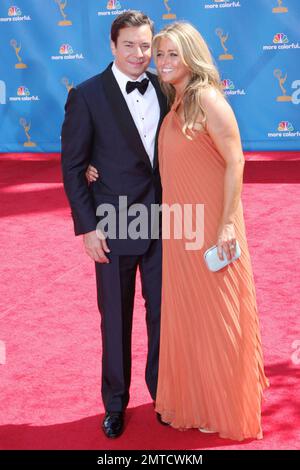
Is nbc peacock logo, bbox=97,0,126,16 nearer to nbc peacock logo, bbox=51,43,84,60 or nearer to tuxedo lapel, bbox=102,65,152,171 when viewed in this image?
nbc peacock logo, bbox=51,43,84,60

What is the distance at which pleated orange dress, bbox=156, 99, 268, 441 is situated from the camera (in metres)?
3.03

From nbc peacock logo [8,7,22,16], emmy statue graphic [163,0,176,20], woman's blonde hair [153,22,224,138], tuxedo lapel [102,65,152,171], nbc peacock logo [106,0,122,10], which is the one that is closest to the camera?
woman's blonde hair [153,22,224,138]

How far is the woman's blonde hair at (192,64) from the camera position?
2883 mm

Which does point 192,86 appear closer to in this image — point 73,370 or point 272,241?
point 73,370

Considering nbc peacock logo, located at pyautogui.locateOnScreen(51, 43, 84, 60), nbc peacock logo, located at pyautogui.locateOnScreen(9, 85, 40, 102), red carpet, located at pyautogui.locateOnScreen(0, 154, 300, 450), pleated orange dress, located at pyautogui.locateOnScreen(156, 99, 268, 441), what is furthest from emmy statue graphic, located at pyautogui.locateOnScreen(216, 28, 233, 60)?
pleated orange dress, located at pyautogui.locateOnScreen(156, 99, 268, 441)

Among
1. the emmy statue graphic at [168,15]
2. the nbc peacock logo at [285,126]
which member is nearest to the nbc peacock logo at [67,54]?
the emmy statue graphic at [168,15]

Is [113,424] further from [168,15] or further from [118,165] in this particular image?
[168,15]

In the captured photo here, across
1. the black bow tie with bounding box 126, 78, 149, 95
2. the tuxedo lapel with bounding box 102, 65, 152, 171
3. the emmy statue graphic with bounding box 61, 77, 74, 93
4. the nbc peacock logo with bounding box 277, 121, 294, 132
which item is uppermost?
the black bow tie with bounding box 126, 78, 149, 95

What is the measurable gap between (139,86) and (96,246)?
0.66 m

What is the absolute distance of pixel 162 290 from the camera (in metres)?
3.23

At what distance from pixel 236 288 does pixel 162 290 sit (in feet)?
1.02

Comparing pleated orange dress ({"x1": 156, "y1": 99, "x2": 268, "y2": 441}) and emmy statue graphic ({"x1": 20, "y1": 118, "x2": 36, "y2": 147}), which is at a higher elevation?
pleated orange dress ({"x1": 156, "y1": 99, "x2": 268, "y2": 441})

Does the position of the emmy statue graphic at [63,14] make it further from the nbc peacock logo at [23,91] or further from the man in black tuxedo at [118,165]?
the man in black tuxedo at [118,165]
